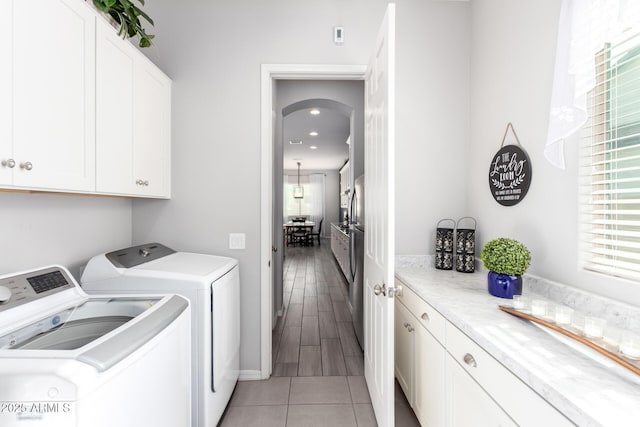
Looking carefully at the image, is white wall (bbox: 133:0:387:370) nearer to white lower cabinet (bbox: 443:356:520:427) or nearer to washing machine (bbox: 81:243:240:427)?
washing machine (bbox: 81:243:240:427)

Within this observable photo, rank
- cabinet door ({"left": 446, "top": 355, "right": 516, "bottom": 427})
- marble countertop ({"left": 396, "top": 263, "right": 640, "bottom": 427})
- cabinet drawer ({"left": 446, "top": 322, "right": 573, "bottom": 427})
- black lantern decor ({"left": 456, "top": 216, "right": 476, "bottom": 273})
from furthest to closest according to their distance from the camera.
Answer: black lantern decor ({"left": 456, "top": 216, "right": 476, "bottom": 273}), cabinet door ({"left": 446, "top": 355, "right": 516, "bottom": 427}), cabinet drawer ({"left": 446, "top": 322, "right": 573, "bottom": 427}), marble countertop ({"left": 396, "top": 263, "right": 640, "bottom": 427})

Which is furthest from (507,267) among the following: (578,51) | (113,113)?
(113,113)

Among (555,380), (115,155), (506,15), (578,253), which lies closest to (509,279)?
(578,253)

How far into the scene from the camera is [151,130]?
1874 millimetres

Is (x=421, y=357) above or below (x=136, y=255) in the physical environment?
below

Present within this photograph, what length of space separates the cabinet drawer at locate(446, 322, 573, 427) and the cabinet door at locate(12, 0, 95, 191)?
5.82ft

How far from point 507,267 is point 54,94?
6.98ft

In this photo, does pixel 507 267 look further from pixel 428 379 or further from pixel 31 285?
pixel 31 285

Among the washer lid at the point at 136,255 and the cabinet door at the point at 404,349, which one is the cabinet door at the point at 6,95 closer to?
the washer lid at the point at 136,255

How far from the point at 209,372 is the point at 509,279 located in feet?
5.39

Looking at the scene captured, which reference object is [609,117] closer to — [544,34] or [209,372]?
[544,34]

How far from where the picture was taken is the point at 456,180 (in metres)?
2.16

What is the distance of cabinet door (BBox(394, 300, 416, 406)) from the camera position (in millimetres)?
1718

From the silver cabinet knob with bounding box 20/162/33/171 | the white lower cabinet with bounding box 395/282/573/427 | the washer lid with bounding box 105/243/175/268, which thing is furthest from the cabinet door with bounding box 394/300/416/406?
the silver cabinet knob with bounding box 20/162/33/171
